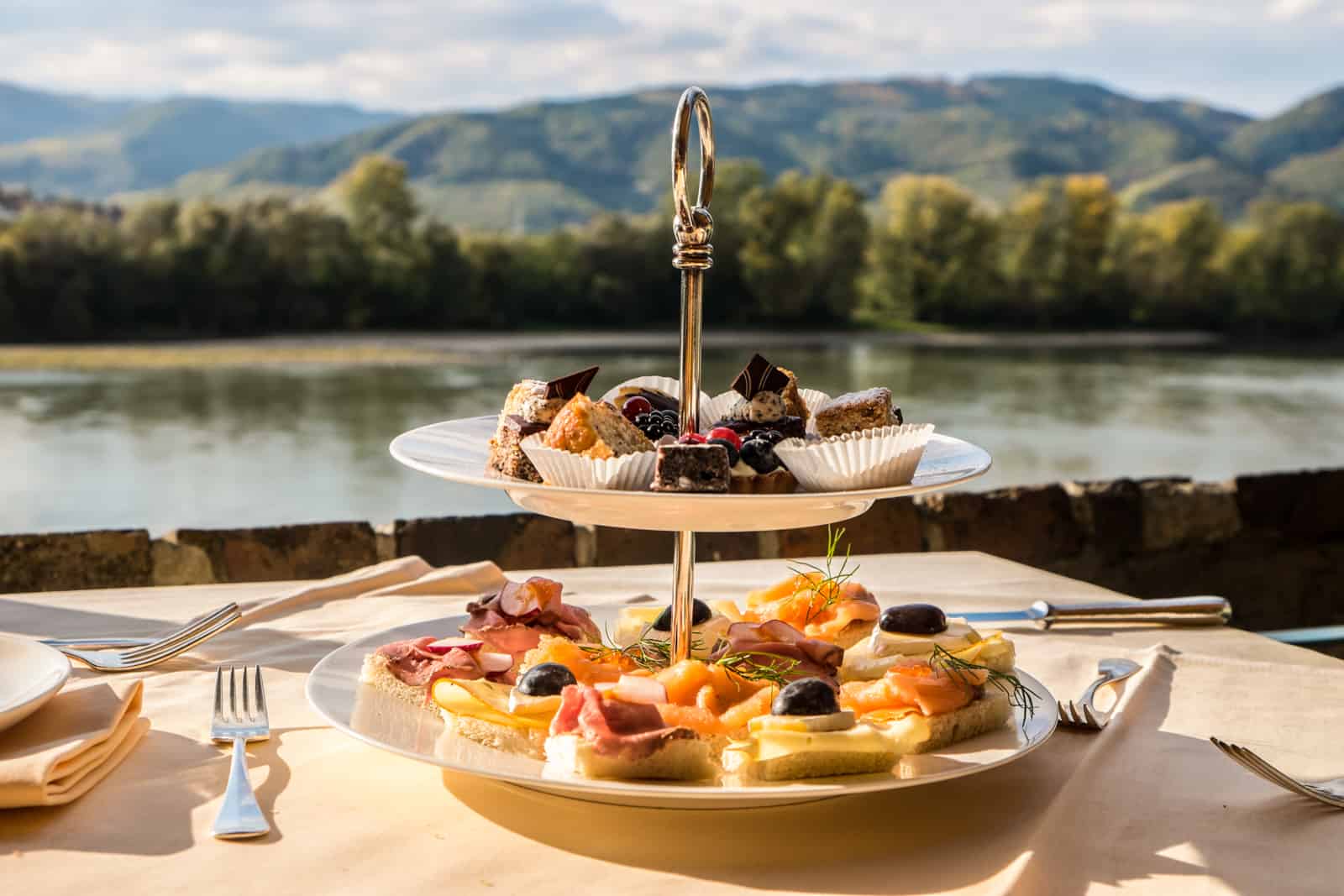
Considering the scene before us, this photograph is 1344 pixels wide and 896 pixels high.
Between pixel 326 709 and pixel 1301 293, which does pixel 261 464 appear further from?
pixel 1301 293

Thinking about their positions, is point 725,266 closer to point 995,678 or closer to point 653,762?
point 995,678

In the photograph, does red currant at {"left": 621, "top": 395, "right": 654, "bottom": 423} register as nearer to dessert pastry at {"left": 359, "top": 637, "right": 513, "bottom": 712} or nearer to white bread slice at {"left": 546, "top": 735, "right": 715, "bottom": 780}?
dessert pastry at {"left": 359, "top": 637, "right": 513, "bottom": 712}

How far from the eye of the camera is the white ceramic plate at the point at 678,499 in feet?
3.30

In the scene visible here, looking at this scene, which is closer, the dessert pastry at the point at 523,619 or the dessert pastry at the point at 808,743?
the dessert pastry at the point at 808,743

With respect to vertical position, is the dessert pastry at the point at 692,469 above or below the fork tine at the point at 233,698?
above

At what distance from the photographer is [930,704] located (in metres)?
1.07

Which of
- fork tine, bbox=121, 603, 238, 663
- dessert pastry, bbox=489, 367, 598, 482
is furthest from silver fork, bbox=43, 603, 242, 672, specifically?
dessert pastry, bbox=489, 367, 598, 482

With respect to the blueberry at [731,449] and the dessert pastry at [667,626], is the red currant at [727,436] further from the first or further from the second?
the dessert pastry at [667,626]

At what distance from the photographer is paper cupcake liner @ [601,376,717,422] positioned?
1.34m

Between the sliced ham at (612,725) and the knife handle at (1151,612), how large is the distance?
0.85 meters

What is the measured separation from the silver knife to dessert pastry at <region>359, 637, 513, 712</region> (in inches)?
29.3

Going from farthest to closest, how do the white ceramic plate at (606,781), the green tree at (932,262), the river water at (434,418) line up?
1. the green tree at (932,262)
2. the river water at (434,418)
3. the white ceramic plate at (606,781)

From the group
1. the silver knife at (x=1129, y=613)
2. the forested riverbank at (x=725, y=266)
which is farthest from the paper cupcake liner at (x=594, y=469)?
the forested riverbank at (x=725, y=266)

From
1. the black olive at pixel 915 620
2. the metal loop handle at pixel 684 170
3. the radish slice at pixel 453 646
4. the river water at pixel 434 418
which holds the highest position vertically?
the metal loop handle at pixel 684 170
